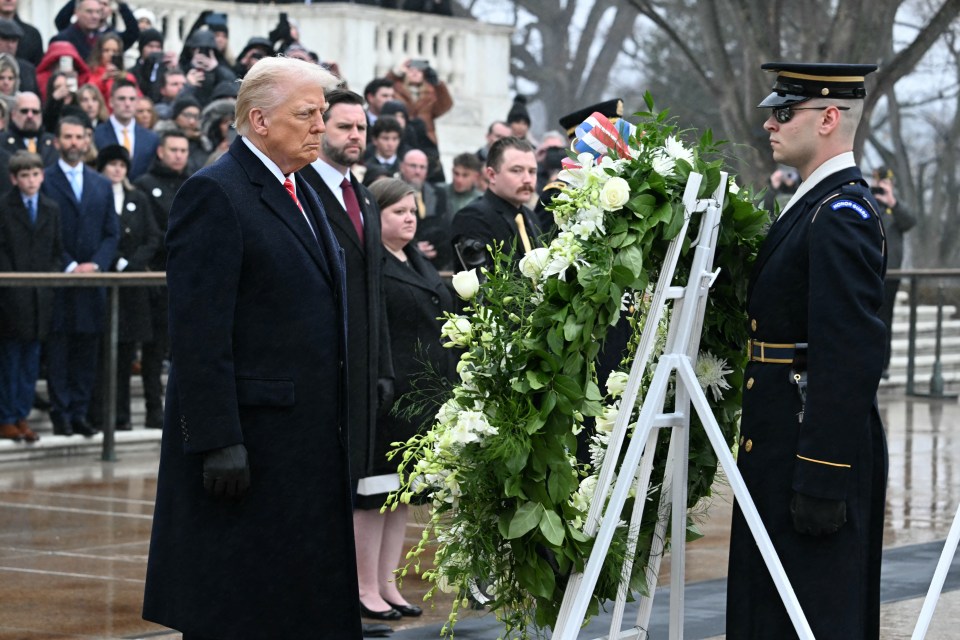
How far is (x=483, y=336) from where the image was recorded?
4.70m

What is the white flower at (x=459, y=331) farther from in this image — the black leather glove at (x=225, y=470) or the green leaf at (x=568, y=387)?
the black leather glove at (x=225, y=470)

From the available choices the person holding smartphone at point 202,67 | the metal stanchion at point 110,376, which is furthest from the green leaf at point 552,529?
the person holding smartphone at point 202,67

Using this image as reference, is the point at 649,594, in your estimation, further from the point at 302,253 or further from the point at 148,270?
the point at 148,270

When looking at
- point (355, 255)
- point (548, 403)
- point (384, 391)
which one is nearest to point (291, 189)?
point (548, 403)

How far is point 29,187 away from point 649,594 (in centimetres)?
732

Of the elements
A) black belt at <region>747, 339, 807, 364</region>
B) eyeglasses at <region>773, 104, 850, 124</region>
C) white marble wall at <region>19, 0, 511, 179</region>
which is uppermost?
white marble wall at <region>19, 0, 511, 179</region>

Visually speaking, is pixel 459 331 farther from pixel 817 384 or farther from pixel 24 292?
pixel 24 292

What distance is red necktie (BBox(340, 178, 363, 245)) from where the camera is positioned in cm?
659

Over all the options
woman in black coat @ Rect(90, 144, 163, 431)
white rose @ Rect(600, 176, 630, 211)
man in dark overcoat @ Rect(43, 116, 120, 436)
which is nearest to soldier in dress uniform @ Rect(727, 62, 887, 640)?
white rose @ Rect(600, 176, 630, 211)

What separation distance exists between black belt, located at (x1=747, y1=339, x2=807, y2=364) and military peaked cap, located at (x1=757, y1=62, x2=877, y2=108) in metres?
0.69

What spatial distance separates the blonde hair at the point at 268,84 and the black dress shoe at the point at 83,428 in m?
6.97

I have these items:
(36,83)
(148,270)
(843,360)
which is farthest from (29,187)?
(843,360)

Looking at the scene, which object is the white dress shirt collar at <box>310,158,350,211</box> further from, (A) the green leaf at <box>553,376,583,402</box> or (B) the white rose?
(A) the green leaf at <box>553,376,583,402</box>

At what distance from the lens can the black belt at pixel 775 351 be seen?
4762 mm
